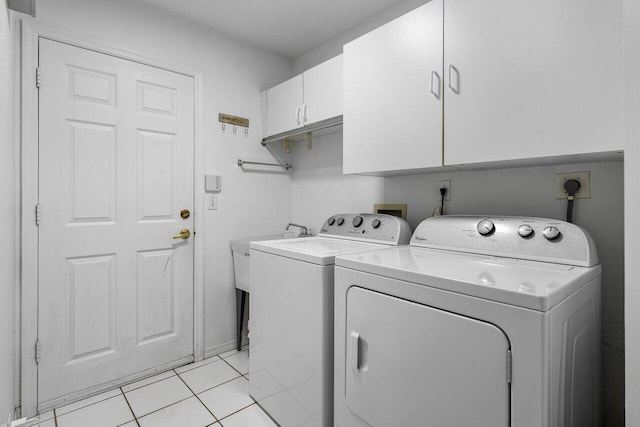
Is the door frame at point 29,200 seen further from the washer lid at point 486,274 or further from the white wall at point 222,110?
the washer lid at point 486,274

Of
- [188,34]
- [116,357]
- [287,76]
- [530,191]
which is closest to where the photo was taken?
[530,191]

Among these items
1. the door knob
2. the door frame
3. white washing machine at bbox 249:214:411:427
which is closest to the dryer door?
white washing machine at bbox 249:214:411:427

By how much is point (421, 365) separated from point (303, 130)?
5.92 ft

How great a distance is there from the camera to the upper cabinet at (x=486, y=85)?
1.03m

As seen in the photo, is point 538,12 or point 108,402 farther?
point 108,402

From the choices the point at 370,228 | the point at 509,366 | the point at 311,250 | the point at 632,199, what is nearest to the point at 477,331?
the point at 509,366

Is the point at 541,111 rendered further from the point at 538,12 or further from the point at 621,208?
the point at 621,208

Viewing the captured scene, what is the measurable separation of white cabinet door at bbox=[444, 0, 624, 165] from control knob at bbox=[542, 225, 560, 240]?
288 mm

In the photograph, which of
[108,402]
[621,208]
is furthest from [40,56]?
[621,208]

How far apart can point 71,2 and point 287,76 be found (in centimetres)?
157

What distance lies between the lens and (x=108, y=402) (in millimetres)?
1868

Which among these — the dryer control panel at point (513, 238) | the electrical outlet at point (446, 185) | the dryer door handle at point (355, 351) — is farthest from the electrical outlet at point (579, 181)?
the dryer door handle at point (355, 351)

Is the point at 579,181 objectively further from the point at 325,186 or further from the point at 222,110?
the point at 222,110

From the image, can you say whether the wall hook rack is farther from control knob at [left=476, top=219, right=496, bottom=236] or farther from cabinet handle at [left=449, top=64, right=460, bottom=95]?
→ control knob at [left=476, top=219, right=496, bottom=236]
